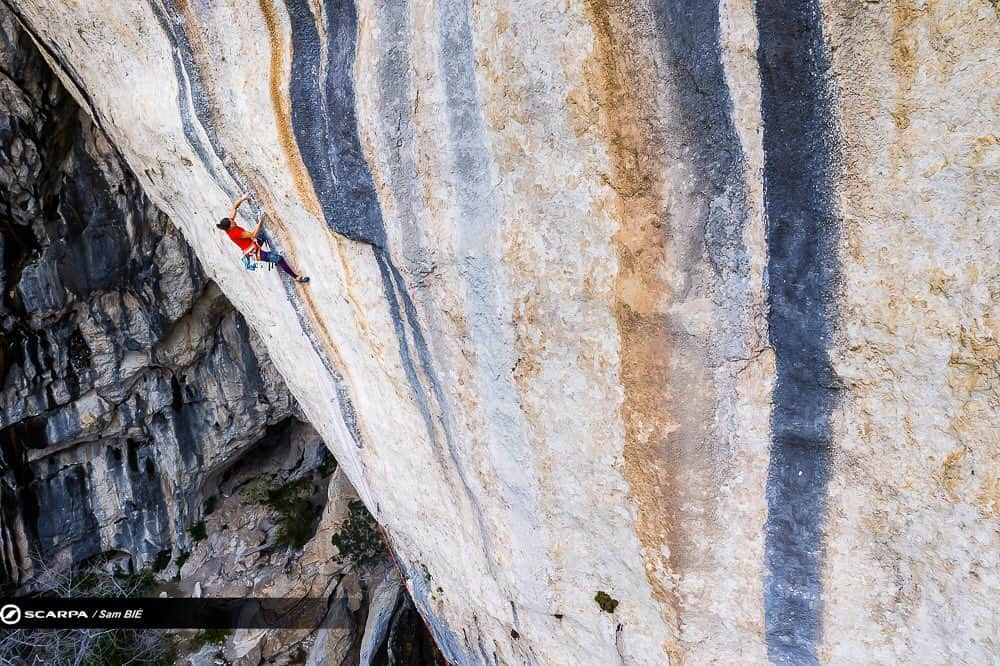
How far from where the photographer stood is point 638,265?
2779 millimetres

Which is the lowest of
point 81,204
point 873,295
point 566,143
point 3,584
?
point 3,584

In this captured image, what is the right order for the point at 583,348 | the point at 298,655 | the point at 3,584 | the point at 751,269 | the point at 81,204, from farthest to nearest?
the point at 3,584 < the point at 298,655 < the point at 81,204 < the point at 583,348 < the point at 751,269

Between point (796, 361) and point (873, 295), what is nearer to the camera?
point (873, 295)

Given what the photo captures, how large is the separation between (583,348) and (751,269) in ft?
3.05

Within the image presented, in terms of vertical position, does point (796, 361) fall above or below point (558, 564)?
above

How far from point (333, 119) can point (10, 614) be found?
1140cm

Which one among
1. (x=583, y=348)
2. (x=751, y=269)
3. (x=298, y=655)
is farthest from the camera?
(x=298, y=655)

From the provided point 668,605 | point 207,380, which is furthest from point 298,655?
point 668,605

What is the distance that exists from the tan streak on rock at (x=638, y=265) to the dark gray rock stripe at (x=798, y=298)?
48 centimetres

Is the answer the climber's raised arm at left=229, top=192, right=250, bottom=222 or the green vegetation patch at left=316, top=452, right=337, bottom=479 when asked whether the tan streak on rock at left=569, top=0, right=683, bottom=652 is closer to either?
the climber's raised arm at left=229, top=192, right=250, bottom=222

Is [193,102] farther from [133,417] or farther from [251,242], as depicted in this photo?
[133,417]

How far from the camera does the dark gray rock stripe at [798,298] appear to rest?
223 cm

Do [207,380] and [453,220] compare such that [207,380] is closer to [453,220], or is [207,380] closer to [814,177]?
[453,220]

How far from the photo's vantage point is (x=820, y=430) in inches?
107
